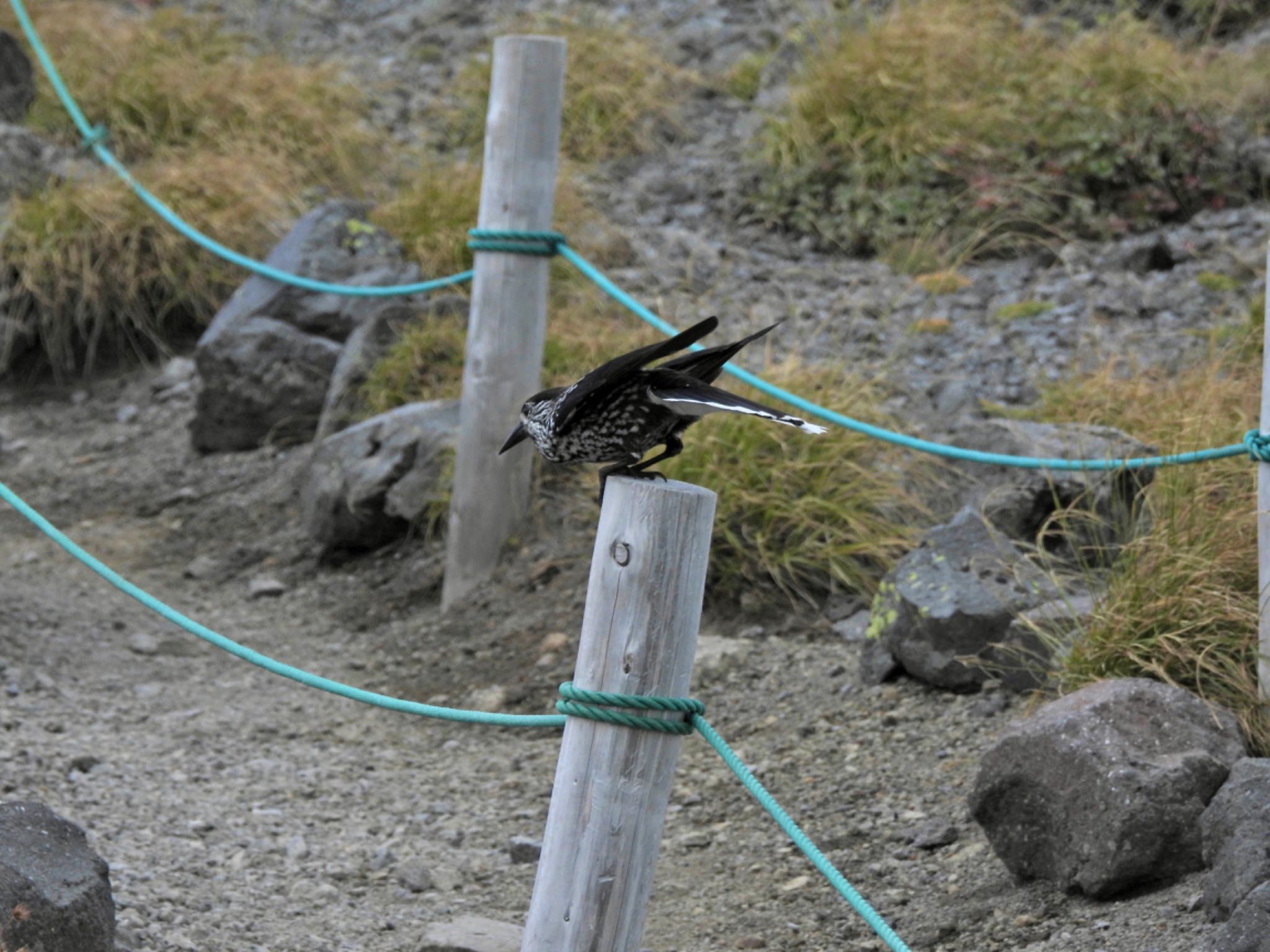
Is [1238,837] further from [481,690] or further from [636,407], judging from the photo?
[481,690]

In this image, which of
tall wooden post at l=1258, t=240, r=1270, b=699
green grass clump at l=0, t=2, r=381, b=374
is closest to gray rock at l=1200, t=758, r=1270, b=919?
tall wooden post at l=1258, t=240, r=1270, b=699

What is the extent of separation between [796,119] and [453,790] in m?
4.30

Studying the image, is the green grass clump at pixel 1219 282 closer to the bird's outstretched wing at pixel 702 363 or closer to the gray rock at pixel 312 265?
the gray rock at pixel 312 265

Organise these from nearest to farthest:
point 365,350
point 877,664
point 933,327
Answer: point 877,664 → point 365,350 → point 933,327

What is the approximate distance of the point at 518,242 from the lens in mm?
4301

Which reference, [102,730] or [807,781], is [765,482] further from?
[102,730]

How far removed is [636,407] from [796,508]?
205cm

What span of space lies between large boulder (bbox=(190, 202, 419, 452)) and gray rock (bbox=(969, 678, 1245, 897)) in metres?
3.70

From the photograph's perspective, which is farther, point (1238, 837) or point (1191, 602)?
point (1191, 602)

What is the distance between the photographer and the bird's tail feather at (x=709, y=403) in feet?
6.77

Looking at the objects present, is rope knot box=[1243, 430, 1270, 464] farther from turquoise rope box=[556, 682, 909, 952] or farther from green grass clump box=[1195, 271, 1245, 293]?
green grass clump box=[1195, 271, 1245, 293]

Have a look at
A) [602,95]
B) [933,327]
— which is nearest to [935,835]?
[933,327]

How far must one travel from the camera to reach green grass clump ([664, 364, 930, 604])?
14.1 feet

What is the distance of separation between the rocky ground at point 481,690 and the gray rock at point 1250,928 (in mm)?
329
